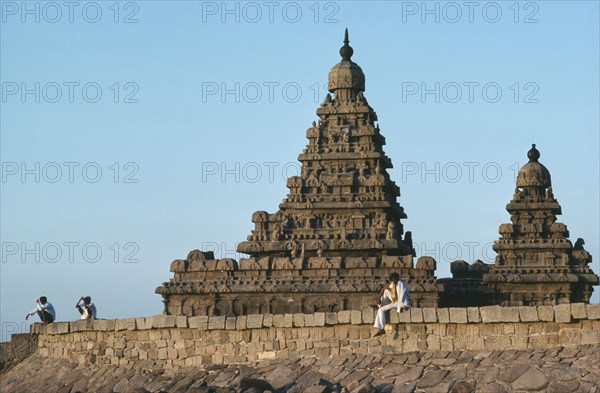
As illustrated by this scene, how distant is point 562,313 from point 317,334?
5.78 metres

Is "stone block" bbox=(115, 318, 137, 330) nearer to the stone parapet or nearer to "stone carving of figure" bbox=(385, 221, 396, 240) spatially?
the stone parapet

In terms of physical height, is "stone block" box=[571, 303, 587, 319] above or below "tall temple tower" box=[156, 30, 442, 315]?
below

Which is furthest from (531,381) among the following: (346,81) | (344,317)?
(346,81)

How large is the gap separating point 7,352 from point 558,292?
20813 mm

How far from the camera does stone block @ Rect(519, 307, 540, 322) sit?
107 ft

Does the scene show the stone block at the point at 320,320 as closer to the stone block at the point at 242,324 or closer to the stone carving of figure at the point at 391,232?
the stone block at the point at 242,324

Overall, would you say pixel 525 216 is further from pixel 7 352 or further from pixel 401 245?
pixel 7 352

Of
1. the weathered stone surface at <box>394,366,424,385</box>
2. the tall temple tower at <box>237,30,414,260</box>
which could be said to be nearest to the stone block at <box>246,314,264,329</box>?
the weathered stone surface at <box>394,366,424,385</box>

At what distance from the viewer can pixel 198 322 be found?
3706cm

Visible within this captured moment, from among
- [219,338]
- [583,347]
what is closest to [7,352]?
[219,338]

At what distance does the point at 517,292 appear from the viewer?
57000mm

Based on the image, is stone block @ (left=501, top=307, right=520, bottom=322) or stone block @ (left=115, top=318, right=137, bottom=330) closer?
stone block @ (left=501, top=307, right=520, bottom=322)

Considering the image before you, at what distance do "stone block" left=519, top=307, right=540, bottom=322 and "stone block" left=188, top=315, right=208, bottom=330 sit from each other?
7.90 metres

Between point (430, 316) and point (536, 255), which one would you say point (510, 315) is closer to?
point (430, 316)
